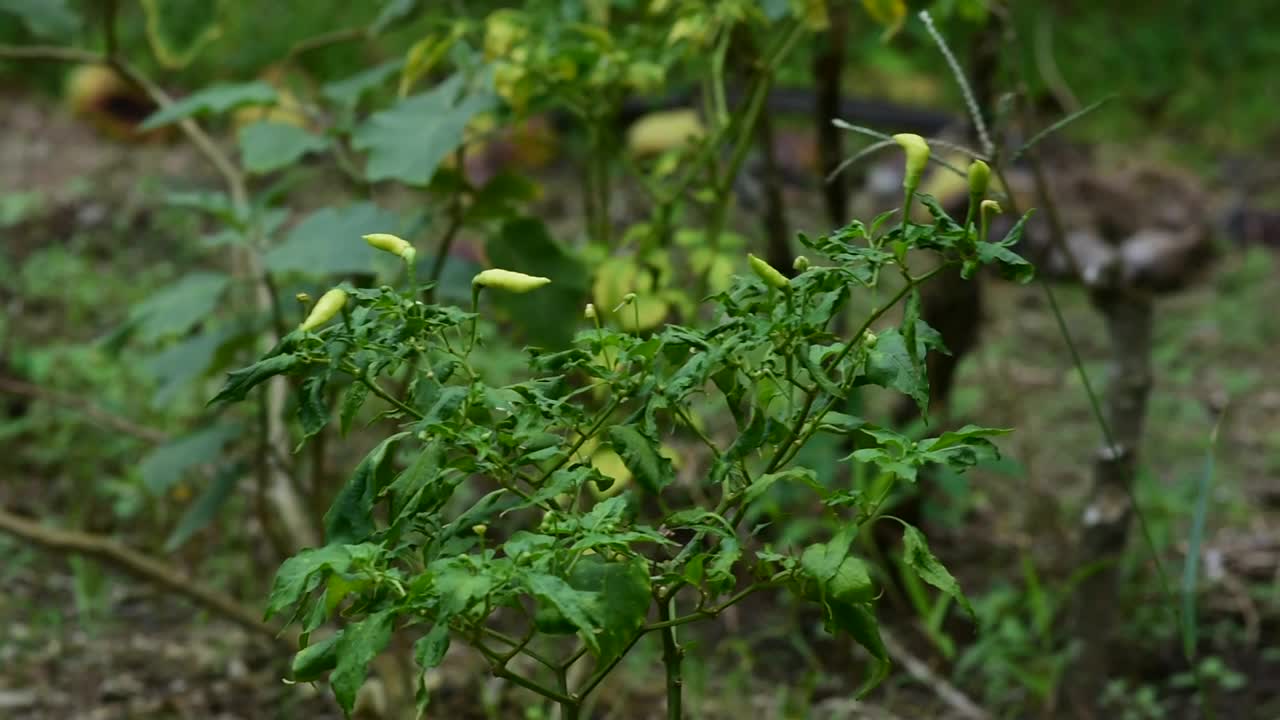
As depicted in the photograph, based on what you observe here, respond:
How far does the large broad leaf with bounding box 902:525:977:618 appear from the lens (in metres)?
1.05

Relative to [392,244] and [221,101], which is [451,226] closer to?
[221,101]

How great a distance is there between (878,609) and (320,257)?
1227 mm

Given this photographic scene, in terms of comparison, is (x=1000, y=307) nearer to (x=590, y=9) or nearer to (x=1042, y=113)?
(x=1042, y=113)

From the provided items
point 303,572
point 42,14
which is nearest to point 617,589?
point 303,572

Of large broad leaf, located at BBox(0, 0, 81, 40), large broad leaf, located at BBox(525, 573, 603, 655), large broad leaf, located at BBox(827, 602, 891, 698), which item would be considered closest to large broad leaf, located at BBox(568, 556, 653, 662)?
large broad leaf, located at BBox(525, 573, 603, 655)

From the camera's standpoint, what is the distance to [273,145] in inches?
86.6

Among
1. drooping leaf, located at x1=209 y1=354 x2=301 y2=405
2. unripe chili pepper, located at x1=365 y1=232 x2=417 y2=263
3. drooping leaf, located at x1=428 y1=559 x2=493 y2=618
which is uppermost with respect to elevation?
unripe chili pepper, located at x1=365 y1=232 x2=417 y2=263

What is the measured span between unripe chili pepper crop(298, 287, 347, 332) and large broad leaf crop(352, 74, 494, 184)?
867 mm

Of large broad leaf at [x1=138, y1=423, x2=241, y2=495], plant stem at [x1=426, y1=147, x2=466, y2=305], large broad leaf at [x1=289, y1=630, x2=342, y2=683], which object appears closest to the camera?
large broad leaf at [x1=289, y1=630, x2=342, y2=683]

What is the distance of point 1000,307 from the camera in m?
4.45

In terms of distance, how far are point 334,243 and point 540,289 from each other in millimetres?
302

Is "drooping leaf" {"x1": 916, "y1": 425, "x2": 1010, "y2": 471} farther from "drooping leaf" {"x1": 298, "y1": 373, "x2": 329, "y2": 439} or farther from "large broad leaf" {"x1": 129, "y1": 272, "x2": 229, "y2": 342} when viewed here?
"large broad leaf" {"x1": 129, "y1": 272, "x2": 229, "y2": 342}

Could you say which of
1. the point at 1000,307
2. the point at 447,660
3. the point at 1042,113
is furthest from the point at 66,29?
the point at 1042,113

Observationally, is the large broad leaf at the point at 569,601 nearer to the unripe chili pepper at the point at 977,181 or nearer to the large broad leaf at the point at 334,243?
the unripe chili pepper at the point at 977,181
